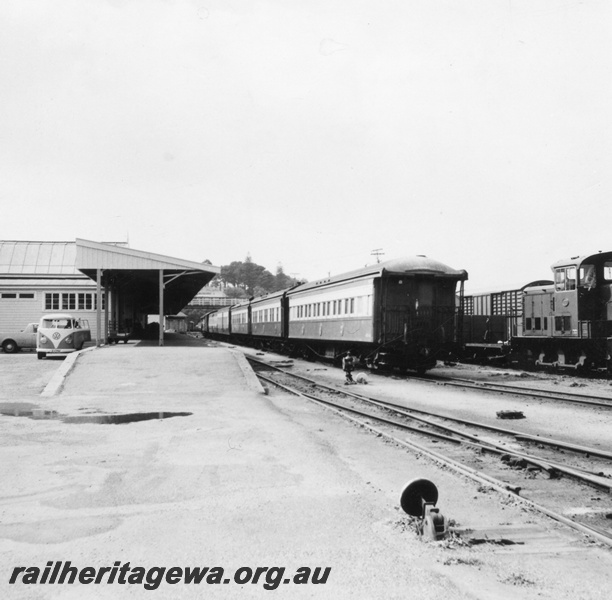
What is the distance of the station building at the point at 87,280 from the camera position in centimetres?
2716

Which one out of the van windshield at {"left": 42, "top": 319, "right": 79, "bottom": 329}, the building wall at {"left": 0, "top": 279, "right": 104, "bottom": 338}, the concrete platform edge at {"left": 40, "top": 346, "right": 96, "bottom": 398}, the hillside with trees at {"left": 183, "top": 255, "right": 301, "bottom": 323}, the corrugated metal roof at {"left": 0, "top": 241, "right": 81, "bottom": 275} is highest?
the hillside with trees at {"left": 183, "top": 255, "right": 301, "bottom": 323}

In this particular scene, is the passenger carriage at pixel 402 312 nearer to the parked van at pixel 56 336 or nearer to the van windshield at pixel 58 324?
the parked van at pixel 56 336

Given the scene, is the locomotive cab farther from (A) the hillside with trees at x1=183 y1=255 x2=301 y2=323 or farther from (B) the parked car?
(A) the hillside with trees at x1=183 y1=255 x2=301 y2=323

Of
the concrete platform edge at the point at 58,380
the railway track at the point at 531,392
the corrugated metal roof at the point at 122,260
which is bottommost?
the railway track at the point at 531,392

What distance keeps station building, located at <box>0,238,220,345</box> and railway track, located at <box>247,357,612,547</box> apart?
17688 mm

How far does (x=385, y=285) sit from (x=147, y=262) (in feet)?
46.8

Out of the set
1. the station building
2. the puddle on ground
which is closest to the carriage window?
the puddle on ground

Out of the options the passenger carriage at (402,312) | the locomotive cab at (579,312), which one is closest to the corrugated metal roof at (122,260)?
the passenger carriage at (402,312)

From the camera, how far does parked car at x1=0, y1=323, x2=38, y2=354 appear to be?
31.3m

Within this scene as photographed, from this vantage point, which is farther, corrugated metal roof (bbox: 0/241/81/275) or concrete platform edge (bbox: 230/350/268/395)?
corrugated metal roof (bbox: 0/241/81/275)

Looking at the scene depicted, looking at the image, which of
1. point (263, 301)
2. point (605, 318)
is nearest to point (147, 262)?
point (263, 301)

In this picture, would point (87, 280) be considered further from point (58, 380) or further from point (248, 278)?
point (248, 278)

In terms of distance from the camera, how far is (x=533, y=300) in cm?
2067

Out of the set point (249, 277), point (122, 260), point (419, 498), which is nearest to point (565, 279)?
point (419, 498)
